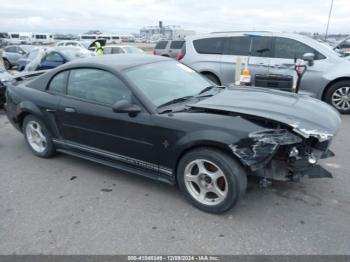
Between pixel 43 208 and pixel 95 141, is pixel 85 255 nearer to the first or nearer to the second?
pixel 43 208

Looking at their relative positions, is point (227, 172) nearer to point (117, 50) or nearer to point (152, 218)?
point (152, 218)

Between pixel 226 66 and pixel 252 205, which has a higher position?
pixel 226 66

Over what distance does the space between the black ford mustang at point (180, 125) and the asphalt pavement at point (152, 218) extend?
0.88ft

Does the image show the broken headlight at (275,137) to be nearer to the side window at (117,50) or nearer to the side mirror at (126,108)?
the side mirror at (126,108)

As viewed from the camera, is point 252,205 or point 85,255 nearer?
point 85,255

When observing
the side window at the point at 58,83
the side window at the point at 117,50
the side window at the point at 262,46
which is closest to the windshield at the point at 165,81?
the side window at the point at 58,83

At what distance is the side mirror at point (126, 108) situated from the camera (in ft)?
10.3

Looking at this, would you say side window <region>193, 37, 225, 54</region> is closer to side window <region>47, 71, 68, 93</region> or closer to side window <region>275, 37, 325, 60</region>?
side window <region>275, 37, 325, 60</region>

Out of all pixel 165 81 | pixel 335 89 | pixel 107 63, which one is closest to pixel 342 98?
pixel 335 89

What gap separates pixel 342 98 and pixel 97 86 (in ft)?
17.9

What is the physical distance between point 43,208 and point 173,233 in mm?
1463

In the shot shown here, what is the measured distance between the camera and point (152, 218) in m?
3.03

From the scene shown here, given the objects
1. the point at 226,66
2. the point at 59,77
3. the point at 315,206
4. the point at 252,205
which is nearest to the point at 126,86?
the point at 59,77

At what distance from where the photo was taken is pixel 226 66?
25.5ft
